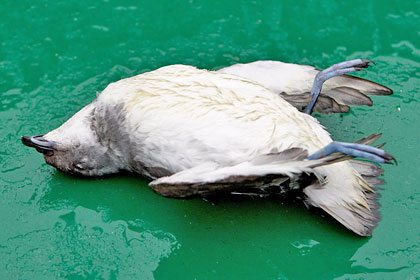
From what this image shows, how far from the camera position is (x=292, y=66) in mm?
3703

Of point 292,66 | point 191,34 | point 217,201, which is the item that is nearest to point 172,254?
point 217,201

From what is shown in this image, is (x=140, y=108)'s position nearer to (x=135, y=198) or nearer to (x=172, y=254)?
(x=135, y=198)

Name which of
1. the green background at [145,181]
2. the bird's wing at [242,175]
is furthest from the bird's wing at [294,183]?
the green background at [145,181]

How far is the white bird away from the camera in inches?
111

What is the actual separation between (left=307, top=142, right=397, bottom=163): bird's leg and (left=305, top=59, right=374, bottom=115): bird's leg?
2.58ft

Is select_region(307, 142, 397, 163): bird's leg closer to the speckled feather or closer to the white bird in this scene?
the white bird

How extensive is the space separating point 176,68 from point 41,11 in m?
2.06

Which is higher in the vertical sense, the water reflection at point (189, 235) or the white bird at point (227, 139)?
the white bird at point (227, 139)

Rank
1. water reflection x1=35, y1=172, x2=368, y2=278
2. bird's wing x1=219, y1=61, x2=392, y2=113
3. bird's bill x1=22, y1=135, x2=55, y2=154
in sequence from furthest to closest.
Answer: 1. bird's wing x1=219, y1=61, x2=392, y2=113
2. bird's bill x1=22, y1=135, x2=55, y2=154
3. water reflection x1=35, y1=172, x2=368, y2=278

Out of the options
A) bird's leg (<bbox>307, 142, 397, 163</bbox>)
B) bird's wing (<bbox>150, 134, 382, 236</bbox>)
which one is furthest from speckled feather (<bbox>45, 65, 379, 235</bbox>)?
bird's leg (<bbox>307, 142, 397, 163</bbox>)

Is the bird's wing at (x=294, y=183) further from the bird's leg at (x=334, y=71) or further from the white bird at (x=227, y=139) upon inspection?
the bird's leg at (x=334, y=71)

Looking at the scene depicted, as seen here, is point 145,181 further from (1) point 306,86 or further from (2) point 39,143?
(1) point 306,86

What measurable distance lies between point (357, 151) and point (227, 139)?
0.70 metres

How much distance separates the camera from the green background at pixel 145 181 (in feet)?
9.78
